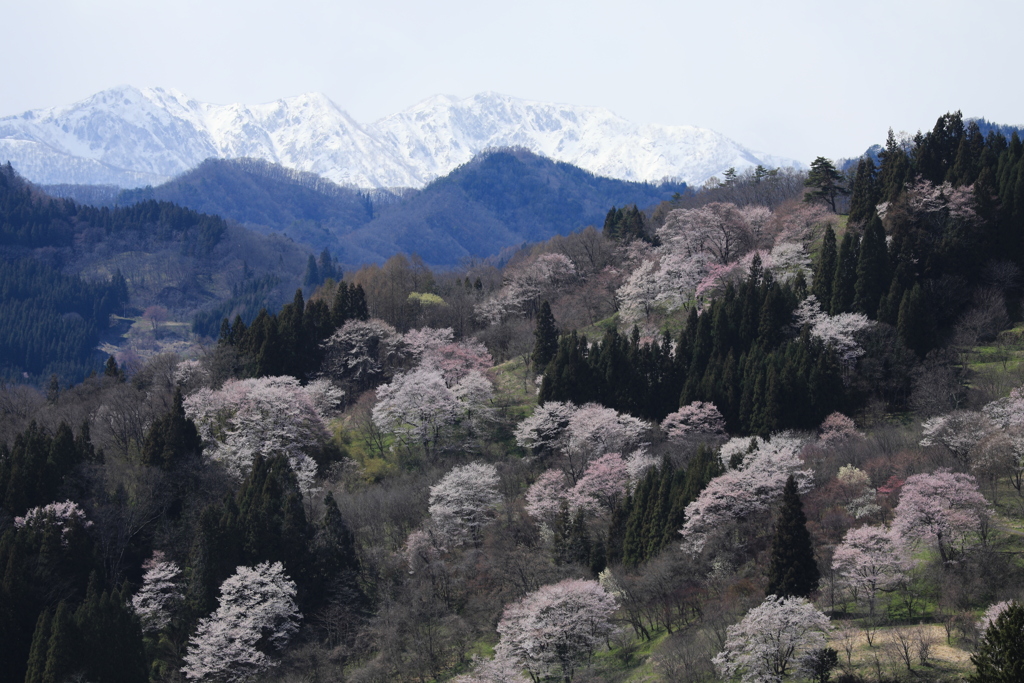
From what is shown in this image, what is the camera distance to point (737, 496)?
49.6 m

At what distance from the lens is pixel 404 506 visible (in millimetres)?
62969

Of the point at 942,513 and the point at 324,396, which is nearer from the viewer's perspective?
the point at 942,513

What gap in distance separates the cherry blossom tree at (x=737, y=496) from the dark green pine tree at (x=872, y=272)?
74.0ft

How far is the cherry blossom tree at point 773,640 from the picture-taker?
37.3 meters

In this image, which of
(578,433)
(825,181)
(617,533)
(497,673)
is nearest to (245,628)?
(497,673)

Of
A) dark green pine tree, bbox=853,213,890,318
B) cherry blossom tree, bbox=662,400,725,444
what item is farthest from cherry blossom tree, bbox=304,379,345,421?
dark green pine tree, bbox=853,213,890,318

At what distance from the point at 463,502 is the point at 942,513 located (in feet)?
95.3

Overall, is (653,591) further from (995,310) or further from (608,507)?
(995,310)

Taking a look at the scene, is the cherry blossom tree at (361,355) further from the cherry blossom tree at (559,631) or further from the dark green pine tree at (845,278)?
the cherry blossom tree at (559,631)

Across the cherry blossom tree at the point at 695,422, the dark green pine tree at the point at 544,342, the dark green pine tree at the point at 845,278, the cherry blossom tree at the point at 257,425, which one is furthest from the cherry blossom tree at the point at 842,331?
the cherry blossom tree at the point at 257,425

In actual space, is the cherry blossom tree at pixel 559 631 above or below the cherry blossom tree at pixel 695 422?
below

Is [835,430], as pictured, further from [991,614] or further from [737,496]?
[991,614]

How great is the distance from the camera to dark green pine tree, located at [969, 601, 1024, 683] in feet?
84.5

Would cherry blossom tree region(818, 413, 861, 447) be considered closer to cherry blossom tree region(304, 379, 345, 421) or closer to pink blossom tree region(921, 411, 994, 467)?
pink blossom tree region(921, 411, 994, 467)
